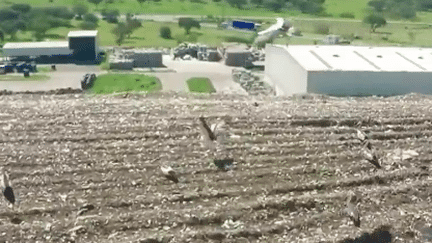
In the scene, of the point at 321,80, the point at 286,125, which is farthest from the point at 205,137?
the point at 321,80

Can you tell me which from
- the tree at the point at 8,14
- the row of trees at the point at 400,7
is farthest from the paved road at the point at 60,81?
the row of trees at the point at 400,7

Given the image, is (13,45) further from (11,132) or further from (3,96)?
(11,132)

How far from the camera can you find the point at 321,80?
17.6 metres

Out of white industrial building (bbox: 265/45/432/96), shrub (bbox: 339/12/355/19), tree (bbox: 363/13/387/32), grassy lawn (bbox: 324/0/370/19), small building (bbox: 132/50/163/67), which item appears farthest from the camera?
grassy lawn (bbox: 324/0/370/19)

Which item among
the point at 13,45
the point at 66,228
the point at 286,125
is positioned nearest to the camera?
the point at 66,228

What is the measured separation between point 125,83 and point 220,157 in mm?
14788

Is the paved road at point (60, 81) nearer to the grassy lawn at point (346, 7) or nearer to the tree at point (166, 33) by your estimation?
the tree at point (166, 33)

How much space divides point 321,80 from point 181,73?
10253mm

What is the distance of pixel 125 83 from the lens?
2298cm

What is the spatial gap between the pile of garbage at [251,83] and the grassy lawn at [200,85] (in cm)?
133

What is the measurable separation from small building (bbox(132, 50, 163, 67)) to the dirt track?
653 inches

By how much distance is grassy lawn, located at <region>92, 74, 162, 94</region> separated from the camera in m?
21.8

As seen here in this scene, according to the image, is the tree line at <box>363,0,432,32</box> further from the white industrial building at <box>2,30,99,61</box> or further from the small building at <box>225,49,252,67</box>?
the white industrial building at <box>2,30,99,61</box>

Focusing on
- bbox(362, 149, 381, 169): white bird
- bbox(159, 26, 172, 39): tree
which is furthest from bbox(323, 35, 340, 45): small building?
bbox(362, 149, 381, 169): white bird
